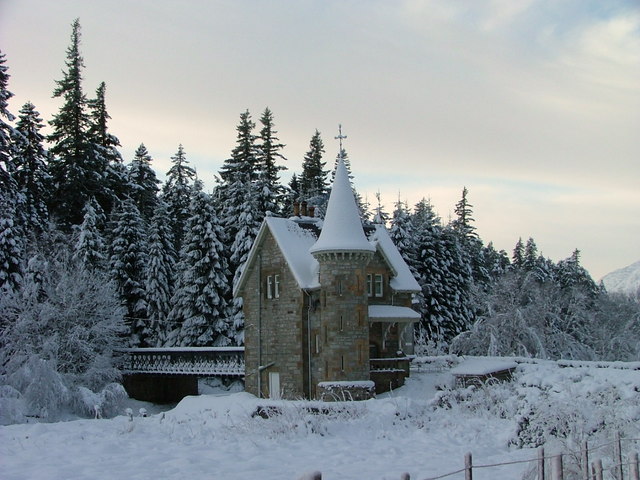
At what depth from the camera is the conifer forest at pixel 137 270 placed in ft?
130

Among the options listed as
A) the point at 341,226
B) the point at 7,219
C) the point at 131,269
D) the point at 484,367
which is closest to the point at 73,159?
the point at 131,269

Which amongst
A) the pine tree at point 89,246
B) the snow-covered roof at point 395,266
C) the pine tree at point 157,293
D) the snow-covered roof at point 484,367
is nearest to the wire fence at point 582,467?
the snow-covered roof at point 484,367

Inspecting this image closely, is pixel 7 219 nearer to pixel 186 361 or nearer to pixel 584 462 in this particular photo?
pixel 186 361

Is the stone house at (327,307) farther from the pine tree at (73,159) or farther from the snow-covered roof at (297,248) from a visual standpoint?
the pine tree at (73,159)

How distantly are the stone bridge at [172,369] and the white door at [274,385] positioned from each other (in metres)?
4.31

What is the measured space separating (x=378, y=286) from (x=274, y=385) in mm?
7061

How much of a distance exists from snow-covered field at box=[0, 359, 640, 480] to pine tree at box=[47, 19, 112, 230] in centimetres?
3507

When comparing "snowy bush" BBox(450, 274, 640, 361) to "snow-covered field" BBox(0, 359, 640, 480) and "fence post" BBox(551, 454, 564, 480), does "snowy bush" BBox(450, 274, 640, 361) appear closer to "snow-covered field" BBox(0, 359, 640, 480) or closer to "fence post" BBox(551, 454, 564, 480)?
"snow-covered field" BBox(0, 359, 640, 480)

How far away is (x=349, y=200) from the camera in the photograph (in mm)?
33469

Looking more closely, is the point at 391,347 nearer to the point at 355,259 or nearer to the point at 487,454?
the point at 355,259

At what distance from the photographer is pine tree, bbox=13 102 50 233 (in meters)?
50.2

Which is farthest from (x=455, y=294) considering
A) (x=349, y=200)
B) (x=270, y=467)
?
(x=270, y=467)

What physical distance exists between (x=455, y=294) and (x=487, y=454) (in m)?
40.6

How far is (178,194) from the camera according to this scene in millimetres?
69812
